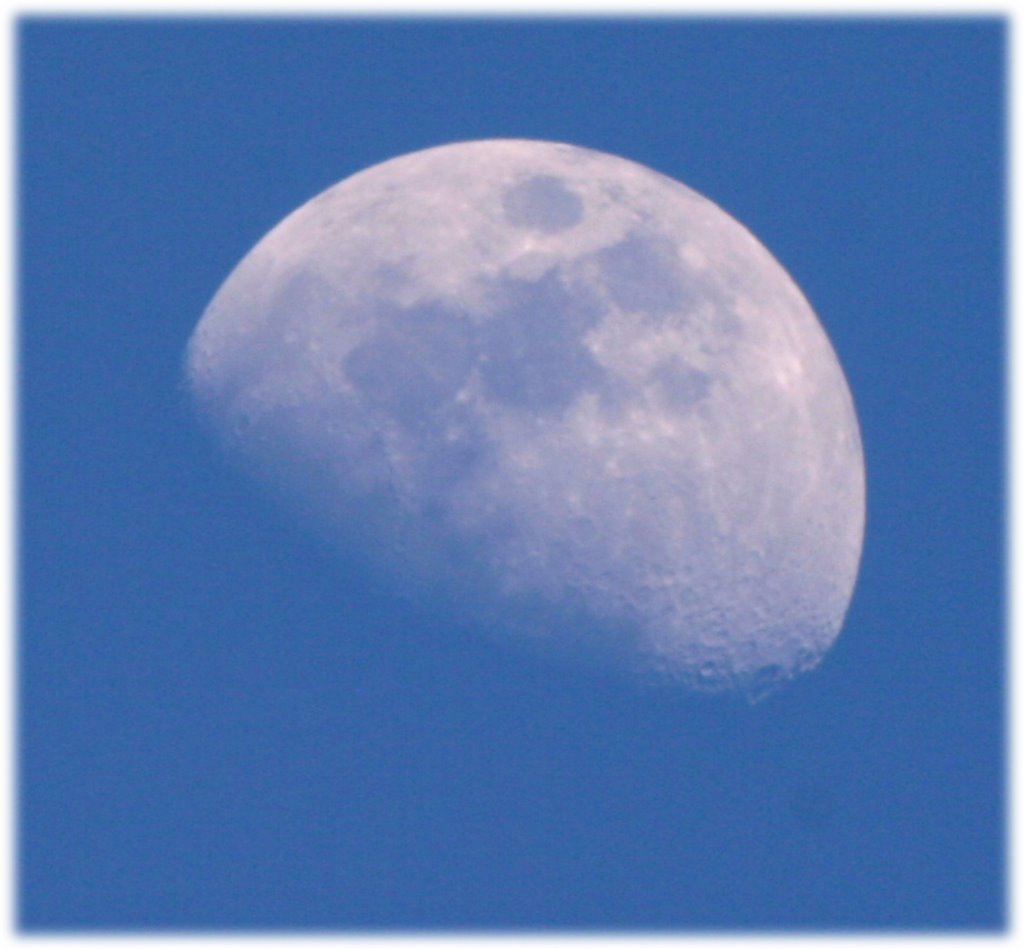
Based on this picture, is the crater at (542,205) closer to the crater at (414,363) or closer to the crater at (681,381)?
the crater at (414,363)

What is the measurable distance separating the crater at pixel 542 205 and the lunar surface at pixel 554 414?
17mm

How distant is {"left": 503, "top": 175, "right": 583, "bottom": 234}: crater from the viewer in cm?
704

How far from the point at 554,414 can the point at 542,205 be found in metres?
1.60

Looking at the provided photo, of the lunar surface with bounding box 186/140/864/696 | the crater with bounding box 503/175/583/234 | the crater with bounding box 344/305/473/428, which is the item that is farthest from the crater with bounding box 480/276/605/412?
the crater with bounding box 503/175/583/234

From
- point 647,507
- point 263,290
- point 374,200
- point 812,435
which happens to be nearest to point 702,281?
point 812,435

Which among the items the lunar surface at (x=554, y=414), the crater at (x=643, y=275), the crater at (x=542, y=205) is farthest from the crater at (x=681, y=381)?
the crater at (x=542, y=205)

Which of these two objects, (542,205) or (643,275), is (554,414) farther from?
(542,205)

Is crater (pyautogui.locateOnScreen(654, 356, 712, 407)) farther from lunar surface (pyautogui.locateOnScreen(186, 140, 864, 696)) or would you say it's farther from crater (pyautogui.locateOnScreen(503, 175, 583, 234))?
crater (pyautogui.locateOnScreen(503, 175, 583, 234))

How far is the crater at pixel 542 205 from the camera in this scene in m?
7.04

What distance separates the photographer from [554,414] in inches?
251

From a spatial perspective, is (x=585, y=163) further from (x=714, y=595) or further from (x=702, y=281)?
(x=714, y=595)

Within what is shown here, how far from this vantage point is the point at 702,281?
715cm

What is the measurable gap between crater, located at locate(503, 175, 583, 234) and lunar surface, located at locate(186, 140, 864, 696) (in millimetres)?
17

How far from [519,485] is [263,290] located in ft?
7.36
